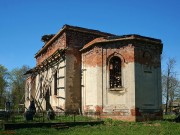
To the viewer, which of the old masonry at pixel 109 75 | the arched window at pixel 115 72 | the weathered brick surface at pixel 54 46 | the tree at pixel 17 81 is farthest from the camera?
the tree at pixel 17 81

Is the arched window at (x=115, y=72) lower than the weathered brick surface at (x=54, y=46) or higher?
lower

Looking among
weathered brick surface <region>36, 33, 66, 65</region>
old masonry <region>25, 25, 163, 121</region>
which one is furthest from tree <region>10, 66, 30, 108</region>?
old masonry <region>25, 25, 163, 121</region>

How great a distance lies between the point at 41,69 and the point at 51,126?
13.7 m

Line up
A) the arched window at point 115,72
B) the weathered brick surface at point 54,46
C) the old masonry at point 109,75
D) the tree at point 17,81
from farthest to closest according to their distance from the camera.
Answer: the tree at point 17,81, the weathered brick surface at point 54,46, the arched window at point 115,72, the old masonry at point 109,75

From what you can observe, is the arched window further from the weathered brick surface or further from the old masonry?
the weathered brick surface

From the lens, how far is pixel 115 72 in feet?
60.1

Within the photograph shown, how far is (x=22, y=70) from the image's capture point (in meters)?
56.3

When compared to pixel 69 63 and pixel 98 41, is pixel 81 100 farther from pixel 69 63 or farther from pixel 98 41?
pixel 98 41

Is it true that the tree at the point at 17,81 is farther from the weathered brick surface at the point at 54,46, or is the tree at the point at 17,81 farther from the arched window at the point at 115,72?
the arched window at the point at 115,72

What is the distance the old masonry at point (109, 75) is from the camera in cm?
1733

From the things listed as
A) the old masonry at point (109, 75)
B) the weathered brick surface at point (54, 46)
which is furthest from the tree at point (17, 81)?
the old masonry at point (109, 75)

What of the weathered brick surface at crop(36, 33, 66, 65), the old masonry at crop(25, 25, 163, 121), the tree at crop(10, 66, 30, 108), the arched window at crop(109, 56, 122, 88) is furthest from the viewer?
the tree at crop(10, 66, 30, 108)

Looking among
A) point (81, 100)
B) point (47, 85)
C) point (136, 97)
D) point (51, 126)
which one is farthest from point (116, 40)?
point (47, 85)

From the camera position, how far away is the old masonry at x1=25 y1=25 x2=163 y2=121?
17328 mm
